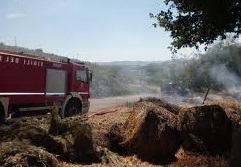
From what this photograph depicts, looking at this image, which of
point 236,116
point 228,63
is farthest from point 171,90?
point 236,116

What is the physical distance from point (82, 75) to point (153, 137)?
11.6 metres

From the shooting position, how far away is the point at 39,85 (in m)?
19.3

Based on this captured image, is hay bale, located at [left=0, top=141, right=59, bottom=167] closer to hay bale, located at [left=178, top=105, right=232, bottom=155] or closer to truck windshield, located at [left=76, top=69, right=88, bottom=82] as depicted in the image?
hay bale, located at [left=178, top=105, right=232, bottom=155]

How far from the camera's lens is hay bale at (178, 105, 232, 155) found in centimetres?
1217

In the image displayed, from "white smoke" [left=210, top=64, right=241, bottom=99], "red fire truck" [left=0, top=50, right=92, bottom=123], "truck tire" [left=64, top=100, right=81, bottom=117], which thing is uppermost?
"white smoke" [left=210, top=64, right=241, bottom=99]

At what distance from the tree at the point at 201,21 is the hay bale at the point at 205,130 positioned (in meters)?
2.66

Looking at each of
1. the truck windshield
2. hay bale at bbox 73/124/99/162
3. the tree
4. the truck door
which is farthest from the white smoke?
hay bale at bbox 73/124/99/162

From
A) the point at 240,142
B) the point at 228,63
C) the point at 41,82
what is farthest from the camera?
the point at 228,63

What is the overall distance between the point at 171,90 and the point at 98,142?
35440 millimetres

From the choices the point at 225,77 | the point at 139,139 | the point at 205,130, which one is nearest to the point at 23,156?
the point at 139,139

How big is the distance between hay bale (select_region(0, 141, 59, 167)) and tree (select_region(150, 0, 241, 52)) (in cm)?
611

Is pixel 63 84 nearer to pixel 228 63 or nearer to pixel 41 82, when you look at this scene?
pixel 41 82

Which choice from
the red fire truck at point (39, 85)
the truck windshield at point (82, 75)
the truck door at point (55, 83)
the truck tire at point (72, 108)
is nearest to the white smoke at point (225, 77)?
the truck windshield at point (82, 75)

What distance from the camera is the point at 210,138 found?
40.3 ft
